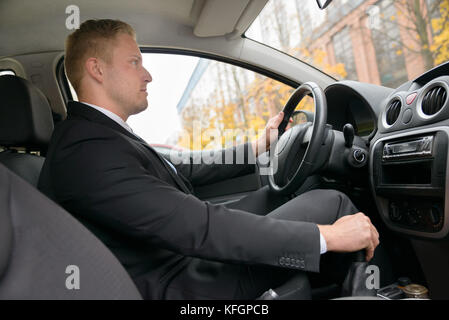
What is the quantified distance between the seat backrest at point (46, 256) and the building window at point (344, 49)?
2.34 m

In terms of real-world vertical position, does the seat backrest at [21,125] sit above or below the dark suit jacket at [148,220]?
above

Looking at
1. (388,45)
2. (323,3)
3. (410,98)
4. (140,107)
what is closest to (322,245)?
(410,98)

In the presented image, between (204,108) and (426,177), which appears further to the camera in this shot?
(204,108)

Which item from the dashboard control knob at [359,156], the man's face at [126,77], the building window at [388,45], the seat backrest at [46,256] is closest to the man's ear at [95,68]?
the man's face at [126,77]

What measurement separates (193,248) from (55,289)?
13.6 inches

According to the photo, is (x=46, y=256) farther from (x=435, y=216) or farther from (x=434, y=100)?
(x=434, y=100)

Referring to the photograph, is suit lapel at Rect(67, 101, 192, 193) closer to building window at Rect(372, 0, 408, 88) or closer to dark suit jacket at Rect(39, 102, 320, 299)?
dark suit jacket at Rect(39, 102, 320, 299)

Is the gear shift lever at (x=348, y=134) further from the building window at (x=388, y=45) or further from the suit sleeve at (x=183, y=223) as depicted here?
the building window at (x=388, y=45)

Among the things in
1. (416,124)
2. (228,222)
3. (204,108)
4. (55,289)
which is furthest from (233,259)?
(204,108)

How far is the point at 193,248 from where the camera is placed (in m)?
0.89

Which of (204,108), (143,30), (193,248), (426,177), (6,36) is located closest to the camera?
(193,248)

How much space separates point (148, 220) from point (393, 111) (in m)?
1.04

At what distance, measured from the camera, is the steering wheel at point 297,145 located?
127cm
